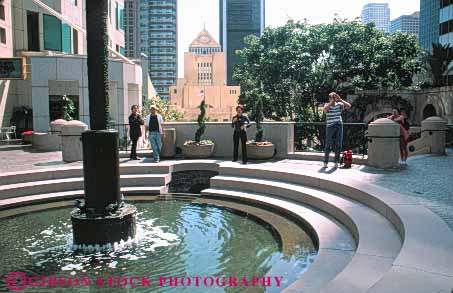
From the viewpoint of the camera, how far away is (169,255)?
6.49 meters

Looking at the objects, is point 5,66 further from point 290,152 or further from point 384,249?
point 384,249

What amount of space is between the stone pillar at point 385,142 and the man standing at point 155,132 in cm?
622

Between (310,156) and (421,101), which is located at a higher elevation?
(421,101)

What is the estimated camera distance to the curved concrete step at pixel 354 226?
4.69m

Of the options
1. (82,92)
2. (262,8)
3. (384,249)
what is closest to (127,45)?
(262,8)

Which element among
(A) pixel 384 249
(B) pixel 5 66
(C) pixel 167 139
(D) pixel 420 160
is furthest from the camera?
(B) pixel 5 66

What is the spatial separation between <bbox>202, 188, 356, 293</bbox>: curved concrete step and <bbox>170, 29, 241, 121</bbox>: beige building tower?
132ft

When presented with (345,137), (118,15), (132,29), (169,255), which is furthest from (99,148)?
(132,29)

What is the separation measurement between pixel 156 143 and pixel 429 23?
256 feet

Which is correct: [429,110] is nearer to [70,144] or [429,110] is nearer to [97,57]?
[70,144]

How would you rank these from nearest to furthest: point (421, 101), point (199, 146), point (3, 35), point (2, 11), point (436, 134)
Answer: point (199, 146), point (436, 134), point (2, 11), point (3, 35), point (421, 101)

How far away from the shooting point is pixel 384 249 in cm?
571

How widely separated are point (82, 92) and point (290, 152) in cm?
1423

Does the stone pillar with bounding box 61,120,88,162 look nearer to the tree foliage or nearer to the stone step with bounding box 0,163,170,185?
the stone step with bounding box 0,163,170,185
